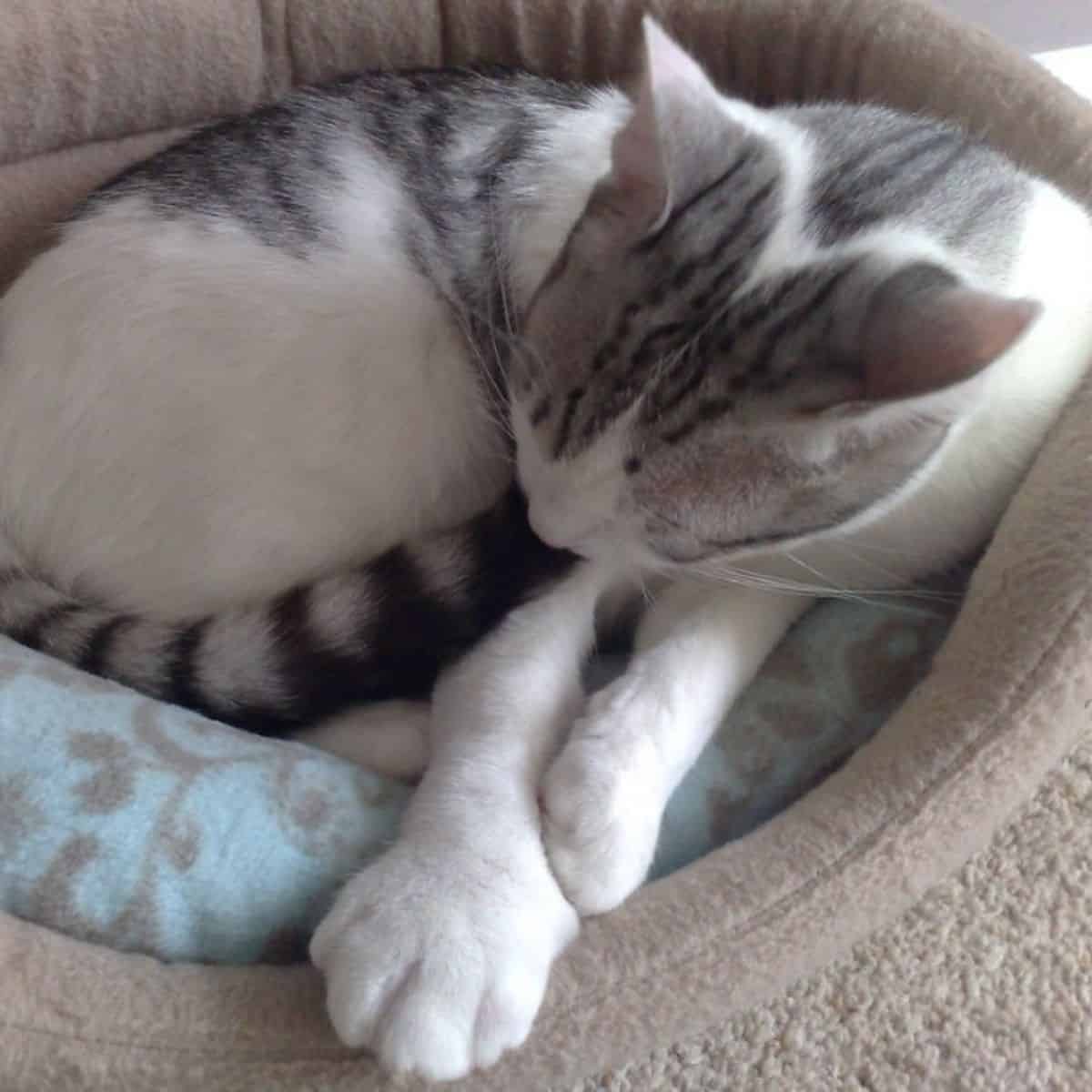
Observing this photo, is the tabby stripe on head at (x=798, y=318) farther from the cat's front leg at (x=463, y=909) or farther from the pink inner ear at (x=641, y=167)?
the cat's front leg at (x=463, y=909)

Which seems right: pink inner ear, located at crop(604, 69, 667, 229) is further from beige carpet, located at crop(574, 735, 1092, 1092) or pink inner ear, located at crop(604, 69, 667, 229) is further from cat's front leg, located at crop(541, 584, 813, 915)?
beige carpet, located at crop(574, 735, 1092, 1092)

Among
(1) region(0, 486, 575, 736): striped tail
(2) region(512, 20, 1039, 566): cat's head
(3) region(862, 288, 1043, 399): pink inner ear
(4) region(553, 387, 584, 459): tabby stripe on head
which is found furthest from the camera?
(1) region(0, 486, 575, 736): striped tail

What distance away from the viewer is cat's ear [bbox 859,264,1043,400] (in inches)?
26.7

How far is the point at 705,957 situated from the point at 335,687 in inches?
15.8

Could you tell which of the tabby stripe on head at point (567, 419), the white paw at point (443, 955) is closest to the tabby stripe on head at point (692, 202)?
the tabby stripe on head at point (567, 419)

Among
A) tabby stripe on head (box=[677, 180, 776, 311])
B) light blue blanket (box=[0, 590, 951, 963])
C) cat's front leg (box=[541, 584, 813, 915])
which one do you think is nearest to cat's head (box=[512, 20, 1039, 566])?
tabby stripe on head (box=[677, 180, 776, 311])

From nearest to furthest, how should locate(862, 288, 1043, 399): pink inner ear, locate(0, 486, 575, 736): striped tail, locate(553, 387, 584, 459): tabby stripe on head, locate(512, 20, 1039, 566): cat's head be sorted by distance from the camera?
locate(862, 288, 1043, 399): pink inner ear
locate(512, 20, 1039, 566): cat's head
locate(553, 387, 584, 459): tabby stripe on head
locate(0, 486, 575, 736): striped tail

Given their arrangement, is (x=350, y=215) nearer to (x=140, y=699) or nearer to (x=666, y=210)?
(x=666, y=210)

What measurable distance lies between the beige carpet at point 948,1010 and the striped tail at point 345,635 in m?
0.44

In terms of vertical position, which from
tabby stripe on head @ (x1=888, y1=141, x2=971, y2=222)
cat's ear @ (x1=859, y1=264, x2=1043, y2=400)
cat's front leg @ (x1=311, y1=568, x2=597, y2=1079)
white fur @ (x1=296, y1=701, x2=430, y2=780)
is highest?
cat's ear @ (x1=859, y1=264, x2=1043, y2=400)

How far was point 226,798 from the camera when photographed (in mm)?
948

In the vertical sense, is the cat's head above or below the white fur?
above

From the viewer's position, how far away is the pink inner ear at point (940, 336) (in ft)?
2.22

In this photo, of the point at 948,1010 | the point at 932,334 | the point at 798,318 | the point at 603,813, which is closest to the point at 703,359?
the point at 798,318
